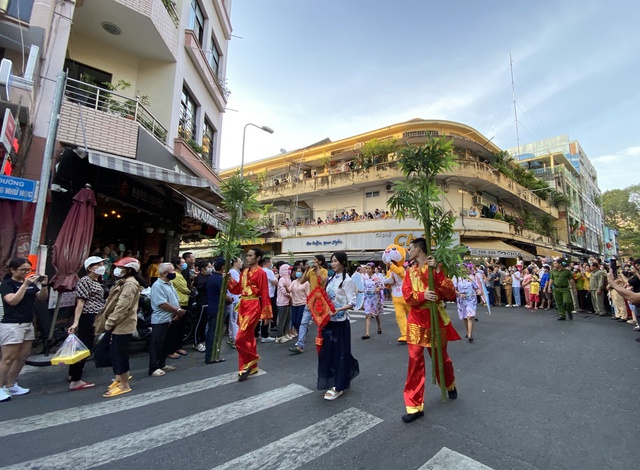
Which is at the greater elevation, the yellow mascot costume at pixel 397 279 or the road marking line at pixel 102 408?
the yellow mascot costume at pixel 397 279

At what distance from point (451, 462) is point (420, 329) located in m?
1.35

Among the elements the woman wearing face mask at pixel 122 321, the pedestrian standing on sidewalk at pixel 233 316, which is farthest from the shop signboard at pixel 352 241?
the woman wearing face mask at pixel 122 321

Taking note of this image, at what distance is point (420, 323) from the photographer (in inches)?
147

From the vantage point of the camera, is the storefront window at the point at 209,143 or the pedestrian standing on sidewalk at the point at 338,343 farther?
the storefront window at the point at 209,143

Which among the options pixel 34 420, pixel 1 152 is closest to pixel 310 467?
pixel 34 420

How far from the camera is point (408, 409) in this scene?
11.0 feet

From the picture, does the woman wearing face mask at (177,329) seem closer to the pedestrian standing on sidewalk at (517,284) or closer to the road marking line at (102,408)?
the road marking line at (102,408)

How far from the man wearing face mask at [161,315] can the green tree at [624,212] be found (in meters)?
56.6

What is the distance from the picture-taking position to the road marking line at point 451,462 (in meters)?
2.51

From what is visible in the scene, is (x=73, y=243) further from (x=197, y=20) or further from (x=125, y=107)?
(x=197, y=20)

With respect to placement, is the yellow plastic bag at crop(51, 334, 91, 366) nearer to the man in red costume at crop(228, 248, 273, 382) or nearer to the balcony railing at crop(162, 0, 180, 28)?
the man in red costume at crop(228, 248, 273, 382)

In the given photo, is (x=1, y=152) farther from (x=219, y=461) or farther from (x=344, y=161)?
(x=344, y=161)

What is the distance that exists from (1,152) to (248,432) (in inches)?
303

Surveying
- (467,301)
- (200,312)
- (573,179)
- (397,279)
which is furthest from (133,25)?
(573,179)
